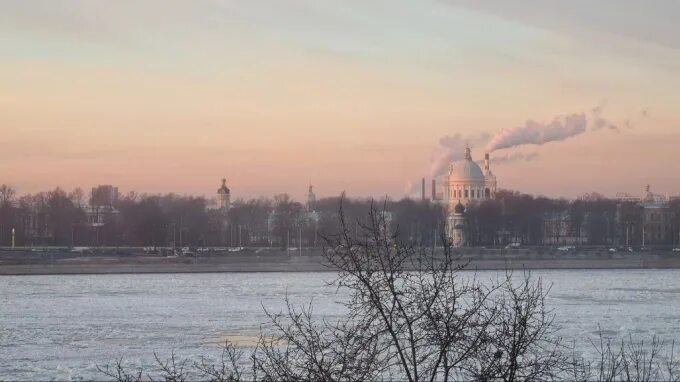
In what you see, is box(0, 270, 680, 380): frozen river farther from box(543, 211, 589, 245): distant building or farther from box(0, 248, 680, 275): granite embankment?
box(543, 211, 589, 245): distant building

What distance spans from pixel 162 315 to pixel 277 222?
210 ft

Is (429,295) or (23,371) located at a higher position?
(429,295)

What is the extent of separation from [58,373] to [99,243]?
69.7 meters

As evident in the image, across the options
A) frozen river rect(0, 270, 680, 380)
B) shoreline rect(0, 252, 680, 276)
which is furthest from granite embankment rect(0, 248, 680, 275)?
frozen river rect(0, 270, 680, 380)

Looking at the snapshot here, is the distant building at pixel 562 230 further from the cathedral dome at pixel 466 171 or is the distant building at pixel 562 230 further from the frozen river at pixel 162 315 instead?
the frozen river at pixel 162 315

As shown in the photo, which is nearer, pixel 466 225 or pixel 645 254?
pixel 645 254

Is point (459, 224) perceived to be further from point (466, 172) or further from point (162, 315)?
point (162, 315)

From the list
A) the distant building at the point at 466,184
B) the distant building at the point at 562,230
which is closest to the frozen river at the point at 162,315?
the distant building at the point at 562,230

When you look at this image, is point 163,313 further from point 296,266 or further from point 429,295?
point 296,266

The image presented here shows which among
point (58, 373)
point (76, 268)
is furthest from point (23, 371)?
point (76, 268)

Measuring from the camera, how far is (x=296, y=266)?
64438mm

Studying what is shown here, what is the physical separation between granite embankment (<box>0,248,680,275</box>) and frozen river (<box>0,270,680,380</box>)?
12872 millimetres

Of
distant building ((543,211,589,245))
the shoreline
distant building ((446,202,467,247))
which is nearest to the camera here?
the shoreline

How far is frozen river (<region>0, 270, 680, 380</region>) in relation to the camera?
63.3 feet
